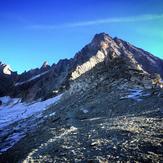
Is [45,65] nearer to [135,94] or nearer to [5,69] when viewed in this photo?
[5,69]

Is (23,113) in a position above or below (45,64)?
below

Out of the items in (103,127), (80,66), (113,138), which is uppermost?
(80,66)

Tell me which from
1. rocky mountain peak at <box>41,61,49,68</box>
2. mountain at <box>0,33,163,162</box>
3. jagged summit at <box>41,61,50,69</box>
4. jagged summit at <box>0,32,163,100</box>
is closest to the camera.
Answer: mountain at <box>0,33,163,162</box>

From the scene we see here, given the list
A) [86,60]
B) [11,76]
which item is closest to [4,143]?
[86,60]

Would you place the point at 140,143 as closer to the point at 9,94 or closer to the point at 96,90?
the point at 96,90

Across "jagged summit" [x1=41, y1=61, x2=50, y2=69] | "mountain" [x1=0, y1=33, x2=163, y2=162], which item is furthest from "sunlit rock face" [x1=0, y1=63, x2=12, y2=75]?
"mountain" [x1=0, y1=33, x2=163, y2=162]

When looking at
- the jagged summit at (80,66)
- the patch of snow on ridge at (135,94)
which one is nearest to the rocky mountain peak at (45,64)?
the jagged summit at (80,66)

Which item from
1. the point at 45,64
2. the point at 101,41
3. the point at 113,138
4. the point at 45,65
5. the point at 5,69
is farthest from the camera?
the point at 5,69

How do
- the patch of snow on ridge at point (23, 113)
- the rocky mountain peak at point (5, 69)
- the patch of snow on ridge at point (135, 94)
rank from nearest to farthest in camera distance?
the patch of snow on ridge at point (135, 94) → the patch of snow on ridge at point (23, 113) → the rocky mountain peak at point (5, 69)

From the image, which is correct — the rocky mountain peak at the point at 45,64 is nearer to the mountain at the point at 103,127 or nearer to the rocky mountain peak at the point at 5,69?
the rocky mountain peak at the point at 5,69

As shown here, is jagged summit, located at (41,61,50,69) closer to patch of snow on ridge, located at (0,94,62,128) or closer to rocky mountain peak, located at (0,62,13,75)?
rocky mountain peak, located at (0,62,13,75)

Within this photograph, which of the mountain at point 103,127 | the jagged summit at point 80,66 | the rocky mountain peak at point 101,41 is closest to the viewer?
the mountain at point 103,127

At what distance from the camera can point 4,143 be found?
34938 millimetres

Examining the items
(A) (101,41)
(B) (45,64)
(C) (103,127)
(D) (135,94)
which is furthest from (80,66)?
(C) (103,127)
